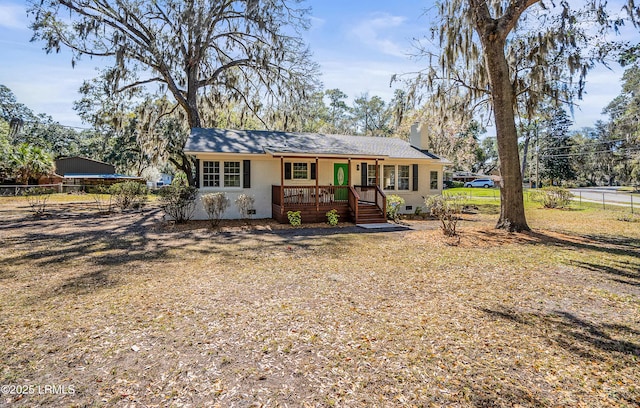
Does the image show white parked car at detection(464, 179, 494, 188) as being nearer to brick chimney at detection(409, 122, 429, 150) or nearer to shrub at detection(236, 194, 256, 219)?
brick chimney at detection(409, 122, 429, 150)

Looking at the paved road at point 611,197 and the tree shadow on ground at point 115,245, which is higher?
the paved road at point 611,197

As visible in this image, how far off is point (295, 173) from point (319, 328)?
1087 centimetres

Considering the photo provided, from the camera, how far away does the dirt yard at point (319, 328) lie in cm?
264

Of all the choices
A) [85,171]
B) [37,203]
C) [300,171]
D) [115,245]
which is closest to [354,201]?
[300,171]

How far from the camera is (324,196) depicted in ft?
44.5

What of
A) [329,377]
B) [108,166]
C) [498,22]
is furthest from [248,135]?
[108,166]

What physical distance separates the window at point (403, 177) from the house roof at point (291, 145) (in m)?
0.70

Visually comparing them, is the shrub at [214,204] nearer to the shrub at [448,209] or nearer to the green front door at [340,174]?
the green front door at [340,174]

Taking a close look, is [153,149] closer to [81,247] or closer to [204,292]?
[81,247]

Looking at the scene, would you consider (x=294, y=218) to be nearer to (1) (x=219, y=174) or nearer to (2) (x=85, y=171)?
(1) (x=219, y=174)

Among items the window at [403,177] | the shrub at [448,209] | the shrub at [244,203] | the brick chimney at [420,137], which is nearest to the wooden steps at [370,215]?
the window at [403,177]

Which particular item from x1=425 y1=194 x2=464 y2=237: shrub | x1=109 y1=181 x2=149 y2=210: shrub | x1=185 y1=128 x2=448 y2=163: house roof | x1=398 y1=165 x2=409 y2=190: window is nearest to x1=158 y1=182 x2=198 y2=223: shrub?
x1=185 y1=128 x2=448 y2=163: house roof

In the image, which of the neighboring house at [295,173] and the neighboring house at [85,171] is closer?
the neighboring house at [295,173]

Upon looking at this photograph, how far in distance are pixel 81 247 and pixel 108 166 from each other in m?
36.6
